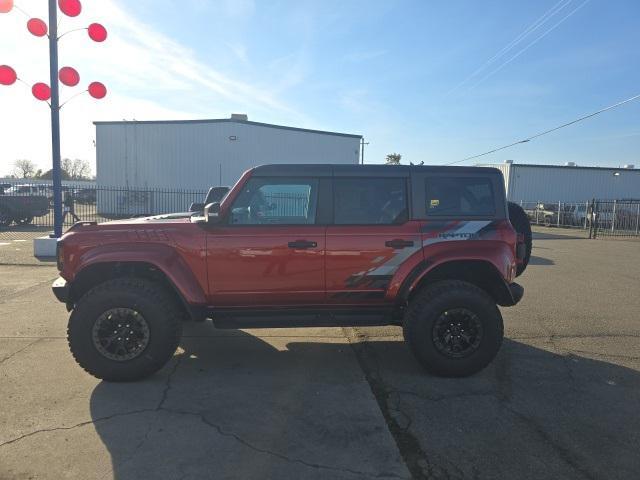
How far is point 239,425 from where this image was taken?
335 centimetres

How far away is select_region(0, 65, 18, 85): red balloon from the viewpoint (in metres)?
10.1

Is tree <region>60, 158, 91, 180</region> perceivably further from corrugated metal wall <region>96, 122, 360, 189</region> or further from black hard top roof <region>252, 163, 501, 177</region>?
black hard top roof <region>252, 163, 501, 177</region>

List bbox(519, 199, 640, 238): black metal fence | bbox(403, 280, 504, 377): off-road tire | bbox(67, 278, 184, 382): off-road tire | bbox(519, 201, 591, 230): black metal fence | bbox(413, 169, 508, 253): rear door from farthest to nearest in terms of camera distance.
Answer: bbox(519, 201, 591, 230): black metal fence
bbox(519, 199, 640, 238): black metal fence
bbox(413, 169, 508, 253): rear door
bbox(403, 280, 504, 377): off-road tire
bbox(67, 278, 184, 382): off-road tire

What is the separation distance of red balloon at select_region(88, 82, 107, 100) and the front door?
8.54m

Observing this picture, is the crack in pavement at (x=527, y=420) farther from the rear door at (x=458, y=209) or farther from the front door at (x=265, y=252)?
the front door at (x=265, y=252)

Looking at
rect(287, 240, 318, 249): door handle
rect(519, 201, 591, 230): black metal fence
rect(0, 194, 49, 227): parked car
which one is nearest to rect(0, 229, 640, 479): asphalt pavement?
rect(287, 240, 318, 249): door handle

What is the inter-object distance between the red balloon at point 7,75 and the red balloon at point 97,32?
1.95 m

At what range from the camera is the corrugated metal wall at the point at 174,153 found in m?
26.4

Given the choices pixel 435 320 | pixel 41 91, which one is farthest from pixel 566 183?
pixel 435 320

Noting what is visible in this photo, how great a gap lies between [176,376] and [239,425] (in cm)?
116

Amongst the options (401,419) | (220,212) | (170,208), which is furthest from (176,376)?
(170,208)

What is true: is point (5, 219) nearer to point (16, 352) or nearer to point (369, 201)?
point (16, 352)

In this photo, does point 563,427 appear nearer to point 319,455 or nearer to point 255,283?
point 319,455

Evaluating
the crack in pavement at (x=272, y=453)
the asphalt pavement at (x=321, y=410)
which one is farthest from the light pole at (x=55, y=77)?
the crack in pavement at (x=272, y=453)
